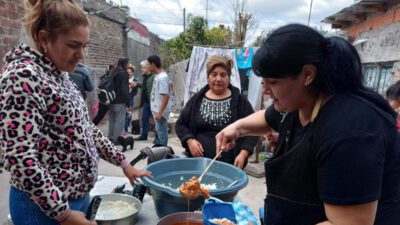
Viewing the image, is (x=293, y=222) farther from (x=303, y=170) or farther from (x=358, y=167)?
(x=358, y=167)

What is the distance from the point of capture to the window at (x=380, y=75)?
5.15 metres

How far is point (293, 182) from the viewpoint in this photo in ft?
3.47

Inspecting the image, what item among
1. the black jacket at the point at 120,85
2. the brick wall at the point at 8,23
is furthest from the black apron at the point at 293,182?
the black jacket at the point at 120,85

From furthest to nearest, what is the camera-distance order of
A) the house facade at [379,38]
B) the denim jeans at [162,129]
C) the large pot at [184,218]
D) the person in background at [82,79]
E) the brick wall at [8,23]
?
the denim jeans at [162,129] < the house facade at [379,38] < the person in background at [82,79] < the brick wall at [8,23] < the large pot at [184,218]

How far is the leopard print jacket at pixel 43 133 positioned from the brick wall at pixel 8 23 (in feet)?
9.45

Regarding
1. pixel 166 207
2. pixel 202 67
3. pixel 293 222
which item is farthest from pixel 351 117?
pixel 202 67

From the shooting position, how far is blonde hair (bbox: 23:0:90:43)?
1119 millimetres

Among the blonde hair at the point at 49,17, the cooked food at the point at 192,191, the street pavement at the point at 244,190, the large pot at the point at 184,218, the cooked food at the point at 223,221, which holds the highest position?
the blonde hair at the point at 49,17

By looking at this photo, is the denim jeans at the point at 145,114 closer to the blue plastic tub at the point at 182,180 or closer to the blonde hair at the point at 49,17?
the blue plastic tub at the point at 182,180

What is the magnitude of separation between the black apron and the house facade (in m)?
4.07

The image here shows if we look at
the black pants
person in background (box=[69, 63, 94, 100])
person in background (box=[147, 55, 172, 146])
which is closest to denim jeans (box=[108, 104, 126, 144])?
the black pants

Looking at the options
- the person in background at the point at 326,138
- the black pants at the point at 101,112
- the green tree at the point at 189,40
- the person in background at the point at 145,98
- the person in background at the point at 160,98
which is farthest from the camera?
the green tree at the point at 189,40

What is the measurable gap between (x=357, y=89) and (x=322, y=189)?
14.2 inches

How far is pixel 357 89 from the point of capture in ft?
3.21
